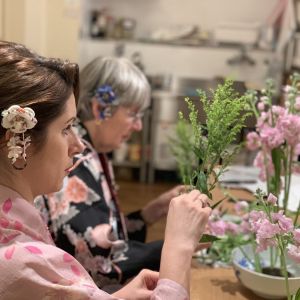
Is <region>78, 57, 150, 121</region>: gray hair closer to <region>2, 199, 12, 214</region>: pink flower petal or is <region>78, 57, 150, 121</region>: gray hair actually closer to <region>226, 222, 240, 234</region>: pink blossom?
<region>226, 222, 240, 234</region>: pink blossom

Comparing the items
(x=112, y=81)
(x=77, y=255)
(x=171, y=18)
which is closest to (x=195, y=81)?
(x=171, y=18)

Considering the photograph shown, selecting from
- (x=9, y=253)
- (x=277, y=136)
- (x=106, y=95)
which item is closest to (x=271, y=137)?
(x=277, y=136)

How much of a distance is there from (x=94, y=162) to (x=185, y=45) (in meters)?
3.50

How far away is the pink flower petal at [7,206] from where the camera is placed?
0.95 metres

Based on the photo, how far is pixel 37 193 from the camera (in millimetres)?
1042

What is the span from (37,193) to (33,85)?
0.23 metres

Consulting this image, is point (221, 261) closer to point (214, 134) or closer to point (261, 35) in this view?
point (214, 134)

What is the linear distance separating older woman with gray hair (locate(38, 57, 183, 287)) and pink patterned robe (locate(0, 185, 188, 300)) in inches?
20.2

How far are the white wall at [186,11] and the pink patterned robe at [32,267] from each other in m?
4.37

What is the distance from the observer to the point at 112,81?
1.82m

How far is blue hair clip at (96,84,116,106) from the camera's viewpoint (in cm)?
178

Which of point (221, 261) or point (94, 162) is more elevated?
point (94, 162)

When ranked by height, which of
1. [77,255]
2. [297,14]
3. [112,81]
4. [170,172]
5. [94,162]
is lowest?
[170,172]

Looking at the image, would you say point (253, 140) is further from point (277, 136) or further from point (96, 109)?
point (96, 109)
